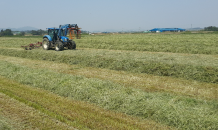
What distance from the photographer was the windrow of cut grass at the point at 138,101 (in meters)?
4.81

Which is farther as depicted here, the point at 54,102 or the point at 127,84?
the point at 127,84

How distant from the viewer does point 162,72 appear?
9.47 metres

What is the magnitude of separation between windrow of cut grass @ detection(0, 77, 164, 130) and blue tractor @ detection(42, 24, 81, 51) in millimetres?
10845

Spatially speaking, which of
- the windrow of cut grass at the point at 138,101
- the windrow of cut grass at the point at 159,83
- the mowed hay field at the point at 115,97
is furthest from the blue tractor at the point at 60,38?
the windrow of cut grass at the point at 138,101

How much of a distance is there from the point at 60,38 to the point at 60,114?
13.4 m

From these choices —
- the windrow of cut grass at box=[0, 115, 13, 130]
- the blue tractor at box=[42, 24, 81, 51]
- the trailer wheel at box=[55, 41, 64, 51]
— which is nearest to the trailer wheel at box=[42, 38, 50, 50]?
the blue tractor at box=[42, 24, 81, 51]

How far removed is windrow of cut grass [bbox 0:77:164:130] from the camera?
476 cm

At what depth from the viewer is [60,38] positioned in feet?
58.8

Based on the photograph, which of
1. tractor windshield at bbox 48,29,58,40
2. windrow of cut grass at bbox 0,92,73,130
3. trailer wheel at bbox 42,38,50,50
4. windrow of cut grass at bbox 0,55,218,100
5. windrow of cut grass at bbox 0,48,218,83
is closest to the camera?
windrow of cut grass at bbox 0,92,73,130

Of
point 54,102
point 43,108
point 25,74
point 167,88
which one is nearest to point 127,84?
point 167,88

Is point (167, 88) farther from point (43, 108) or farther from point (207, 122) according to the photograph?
point (43, 108)

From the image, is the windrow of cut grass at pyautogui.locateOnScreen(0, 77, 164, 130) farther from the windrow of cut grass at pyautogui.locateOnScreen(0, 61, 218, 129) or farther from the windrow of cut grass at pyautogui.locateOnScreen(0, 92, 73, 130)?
the windrow of cut grass at pyautogui.locateOnScreen(0, 61, 218, 129)

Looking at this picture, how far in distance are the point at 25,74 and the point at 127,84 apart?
4593 mm

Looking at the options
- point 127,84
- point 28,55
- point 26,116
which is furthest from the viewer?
point 28,55
